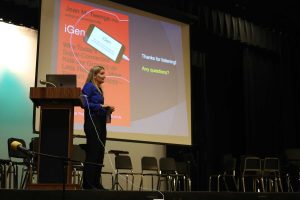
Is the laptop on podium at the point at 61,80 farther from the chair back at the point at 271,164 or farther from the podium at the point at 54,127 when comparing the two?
the chair back at the point at 271,164

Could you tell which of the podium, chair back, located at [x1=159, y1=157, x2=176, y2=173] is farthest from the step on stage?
chair back, located at [x1=159, y1=157, x2=176, y2=173]

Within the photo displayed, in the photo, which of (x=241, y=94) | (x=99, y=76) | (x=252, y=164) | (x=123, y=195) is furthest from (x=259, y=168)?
(x=123, y=195)

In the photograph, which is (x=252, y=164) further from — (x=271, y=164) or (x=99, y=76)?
(x=99, y=76)

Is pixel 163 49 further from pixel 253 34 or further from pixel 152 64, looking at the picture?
pixel 253 34

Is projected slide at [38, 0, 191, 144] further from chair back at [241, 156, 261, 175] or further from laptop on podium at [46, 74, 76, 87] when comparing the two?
laptop on podium at [46, 74, 76, 87]

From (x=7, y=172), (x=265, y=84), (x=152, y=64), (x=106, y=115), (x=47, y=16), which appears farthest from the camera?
(x=265, y=84)

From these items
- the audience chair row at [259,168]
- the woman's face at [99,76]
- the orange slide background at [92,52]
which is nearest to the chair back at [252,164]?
the audience chair row at [259,168]

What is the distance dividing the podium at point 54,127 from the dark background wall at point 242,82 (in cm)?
517

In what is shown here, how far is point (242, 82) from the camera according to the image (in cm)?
1007

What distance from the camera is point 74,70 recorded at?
6234 mm

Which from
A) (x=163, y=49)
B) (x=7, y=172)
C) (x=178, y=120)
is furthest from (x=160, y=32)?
(x=7, y=172)

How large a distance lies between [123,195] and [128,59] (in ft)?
10.8

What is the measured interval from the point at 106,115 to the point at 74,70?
192 cm

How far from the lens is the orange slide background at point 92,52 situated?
20.3ft
